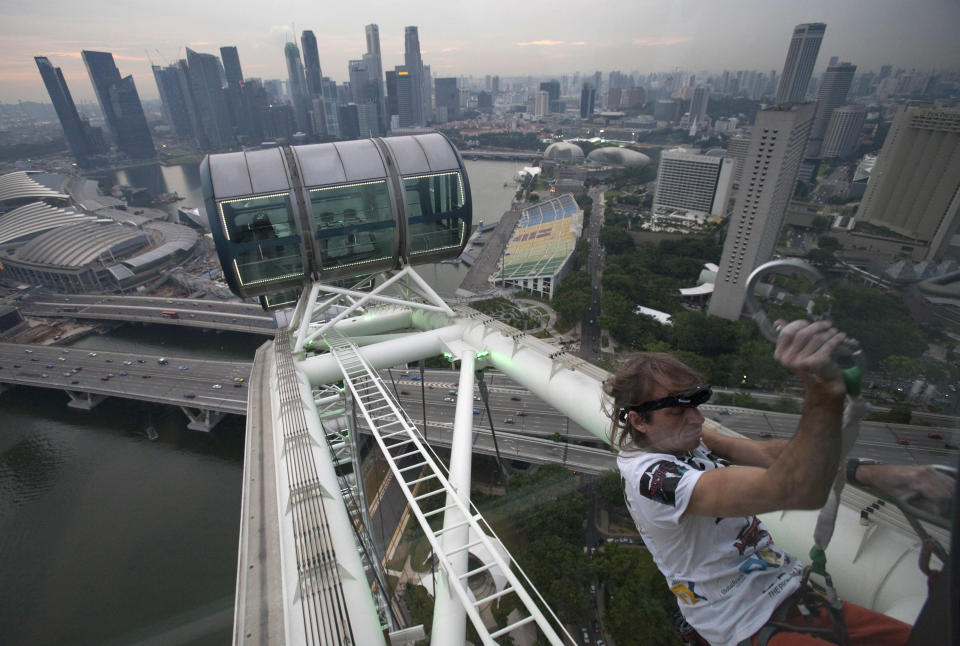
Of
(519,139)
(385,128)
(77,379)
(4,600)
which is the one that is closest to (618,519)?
(4,600)

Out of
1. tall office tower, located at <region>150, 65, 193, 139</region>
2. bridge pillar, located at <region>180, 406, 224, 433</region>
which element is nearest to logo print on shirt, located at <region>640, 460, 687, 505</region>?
bridge pillar, located at <region>180, 406, 224, 433</region>

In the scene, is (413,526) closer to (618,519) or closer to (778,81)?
(618,519)

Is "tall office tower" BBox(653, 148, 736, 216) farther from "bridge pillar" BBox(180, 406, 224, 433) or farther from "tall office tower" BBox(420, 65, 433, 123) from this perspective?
"tall office tower" BBox(420, 65, 433, 123)

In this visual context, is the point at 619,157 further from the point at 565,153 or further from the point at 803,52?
the point at 803,52

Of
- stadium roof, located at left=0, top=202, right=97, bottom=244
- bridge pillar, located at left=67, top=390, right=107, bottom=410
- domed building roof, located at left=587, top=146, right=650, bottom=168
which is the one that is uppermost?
domed building roof, located at left=587, top=146, right=650, bottom=168

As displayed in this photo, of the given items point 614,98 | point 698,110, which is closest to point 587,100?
point 614,98

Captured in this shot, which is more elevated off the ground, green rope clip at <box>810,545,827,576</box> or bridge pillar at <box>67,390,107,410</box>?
green rope clip at <box>810,545,827,576</box>

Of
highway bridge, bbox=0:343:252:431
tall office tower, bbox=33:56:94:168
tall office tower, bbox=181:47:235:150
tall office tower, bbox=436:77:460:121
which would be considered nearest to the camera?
highway bridge, bbox=0:343:252:431

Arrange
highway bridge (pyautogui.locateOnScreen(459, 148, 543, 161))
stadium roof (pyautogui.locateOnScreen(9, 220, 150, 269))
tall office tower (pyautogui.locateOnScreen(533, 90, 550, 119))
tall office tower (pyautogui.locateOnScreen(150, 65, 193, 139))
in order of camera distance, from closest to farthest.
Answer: stadium roof (pyautogui.locateOnScreen(9, 220, 150, 269)), highway bridge (pyautogui.locateOnScreen(459, 148, 543, 161)), tall office tower (pyautogui.locateOnScreen(150, 65, 193, 139)), tall office tower (pyautogui.locateOnScreen(533, 90, 550, 119))
